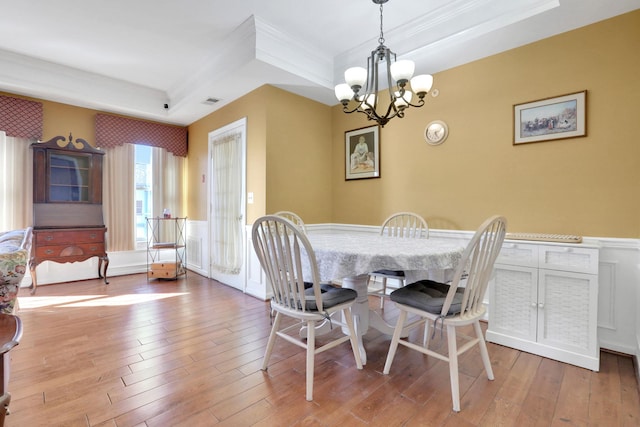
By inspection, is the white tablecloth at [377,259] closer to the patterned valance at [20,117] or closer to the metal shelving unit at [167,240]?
the metal shelving unit at [167,240]

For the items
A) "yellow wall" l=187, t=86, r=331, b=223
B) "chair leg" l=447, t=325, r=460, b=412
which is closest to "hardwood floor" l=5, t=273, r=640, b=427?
"chair leg" l=447, t=325, r=460, b=412

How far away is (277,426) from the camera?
1.43 meters

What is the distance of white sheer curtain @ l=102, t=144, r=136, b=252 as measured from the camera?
4469mm

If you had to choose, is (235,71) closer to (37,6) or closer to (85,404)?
(37,6)

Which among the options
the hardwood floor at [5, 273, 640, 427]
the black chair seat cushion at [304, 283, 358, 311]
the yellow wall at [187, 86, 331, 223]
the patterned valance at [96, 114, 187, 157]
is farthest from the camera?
the patterned valance at [96, 114, 187, 157]

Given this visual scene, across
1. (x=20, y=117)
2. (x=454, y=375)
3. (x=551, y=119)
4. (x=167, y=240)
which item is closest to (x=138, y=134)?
(x=20, y=117)

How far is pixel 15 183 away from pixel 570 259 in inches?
234

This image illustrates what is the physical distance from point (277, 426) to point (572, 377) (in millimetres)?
1811

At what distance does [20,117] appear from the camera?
379 cm

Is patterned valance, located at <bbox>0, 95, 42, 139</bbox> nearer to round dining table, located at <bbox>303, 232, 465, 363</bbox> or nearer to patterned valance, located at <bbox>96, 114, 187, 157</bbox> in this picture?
patterned valance, located at <bbox>96, 114, 187, 157</bbox>

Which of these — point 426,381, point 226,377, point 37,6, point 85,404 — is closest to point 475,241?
point 426,381

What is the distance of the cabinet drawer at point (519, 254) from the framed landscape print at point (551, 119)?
981mm

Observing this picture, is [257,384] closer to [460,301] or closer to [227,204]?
[460,301]

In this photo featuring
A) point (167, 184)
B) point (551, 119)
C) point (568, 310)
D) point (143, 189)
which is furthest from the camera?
point (167, 184)
